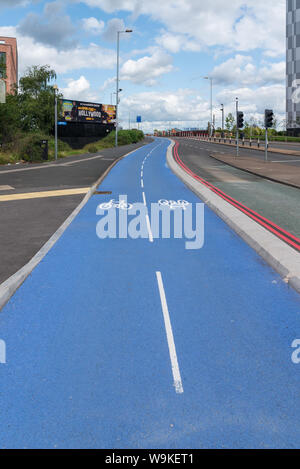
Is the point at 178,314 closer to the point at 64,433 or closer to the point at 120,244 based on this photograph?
the point at 64,433

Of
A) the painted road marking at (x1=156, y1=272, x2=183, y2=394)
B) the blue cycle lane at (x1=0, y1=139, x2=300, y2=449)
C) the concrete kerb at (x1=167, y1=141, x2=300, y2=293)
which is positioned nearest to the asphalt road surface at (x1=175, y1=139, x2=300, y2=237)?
the concrete kerb at (x1=167, y1=141, x2=300, y2=293)

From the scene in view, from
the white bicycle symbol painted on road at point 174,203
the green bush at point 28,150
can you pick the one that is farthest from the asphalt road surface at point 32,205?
the green bush at point 28,150

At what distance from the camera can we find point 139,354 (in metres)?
5.45

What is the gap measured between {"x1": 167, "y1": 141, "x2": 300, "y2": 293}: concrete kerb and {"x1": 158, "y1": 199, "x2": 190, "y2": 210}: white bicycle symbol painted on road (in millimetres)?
896

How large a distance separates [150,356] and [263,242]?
19.3 ft

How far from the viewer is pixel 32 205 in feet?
52.2

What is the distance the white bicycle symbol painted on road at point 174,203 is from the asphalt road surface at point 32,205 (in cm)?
340

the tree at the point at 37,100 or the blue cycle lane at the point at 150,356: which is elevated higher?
the tree at the point at 37,100

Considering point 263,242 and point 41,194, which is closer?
point 263,242

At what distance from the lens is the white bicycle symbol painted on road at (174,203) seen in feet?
55.1

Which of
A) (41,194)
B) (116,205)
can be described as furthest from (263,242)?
(41,194)

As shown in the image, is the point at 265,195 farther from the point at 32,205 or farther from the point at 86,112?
the point at 86,112

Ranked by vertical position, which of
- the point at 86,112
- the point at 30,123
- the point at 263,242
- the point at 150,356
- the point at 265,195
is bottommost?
the point at 150,356

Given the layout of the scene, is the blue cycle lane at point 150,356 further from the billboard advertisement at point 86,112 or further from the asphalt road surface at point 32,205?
the billboard advertisement at point 86,112
